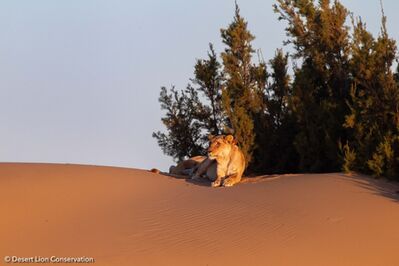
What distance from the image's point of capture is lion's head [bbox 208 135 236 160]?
48.7 ft

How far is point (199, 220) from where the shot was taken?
9.70m

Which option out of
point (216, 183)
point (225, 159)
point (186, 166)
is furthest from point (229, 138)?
point (186, 166)

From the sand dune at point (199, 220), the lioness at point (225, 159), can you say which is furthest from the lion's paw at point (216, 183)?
A: the sand dune at point (199, 220)

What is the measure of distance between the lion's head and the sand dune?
5.65 feet

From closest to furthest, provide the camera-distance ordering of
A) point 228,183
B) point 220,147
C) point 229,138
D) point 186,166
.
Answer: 1. point 228,183
2. point 220,147
3. point 229,138
4. point 186,166

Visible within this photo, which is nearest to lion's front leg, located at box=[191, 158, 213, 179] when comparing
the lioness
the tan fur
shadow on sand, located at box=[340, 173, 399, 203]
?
the lioness

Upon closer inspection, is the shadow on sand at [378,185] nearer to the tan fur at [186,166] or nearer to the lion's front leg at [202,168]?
the lion's front leg at [202,168]

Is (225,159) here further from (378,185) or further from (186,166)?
(378,185)

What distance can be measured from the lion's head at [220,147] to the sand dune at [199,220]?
172cm

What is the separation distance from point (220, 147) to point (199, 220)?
5425 mm

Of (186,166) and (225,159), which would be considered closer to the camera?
(225,159)

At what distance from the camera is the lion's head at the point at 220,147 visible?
14.8 m

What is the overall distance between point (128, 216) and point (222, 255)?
8.02 ft

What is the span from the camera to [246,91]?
60.7ft
